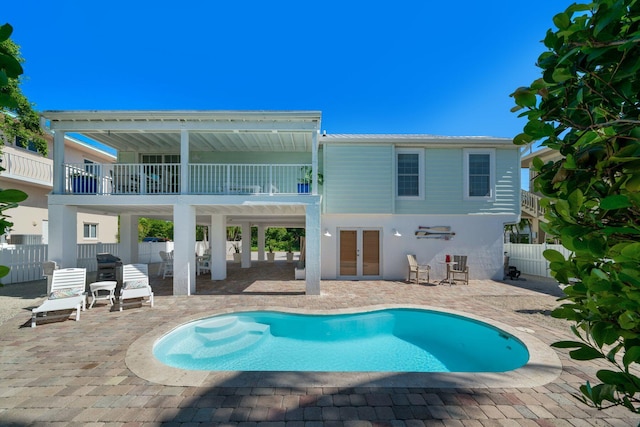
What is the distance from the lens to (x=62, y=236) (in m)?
9.13

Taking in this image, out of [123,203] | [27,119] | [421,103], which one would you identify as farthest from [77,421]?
[421,103]

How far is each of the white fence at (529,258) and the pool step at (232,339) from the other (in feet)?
42.8

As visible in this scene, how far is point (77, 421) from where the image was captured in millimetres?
3070

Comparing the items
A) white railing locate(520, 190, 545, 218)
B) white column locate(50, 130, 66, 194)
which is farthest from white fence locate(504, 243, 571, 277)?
white column locate(50, 130, 66, 194)

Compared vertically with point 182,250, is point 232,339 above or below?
below

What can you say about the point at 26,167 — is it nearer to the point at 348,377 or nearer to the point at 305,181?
the point at 305,181

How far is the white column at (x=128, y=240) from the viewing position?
13.9 meters

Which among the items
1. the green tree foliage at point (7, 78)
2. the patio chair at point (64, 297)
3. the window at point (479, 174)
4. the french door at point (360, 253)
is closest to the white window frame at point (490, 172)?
the window at point (479, 174)

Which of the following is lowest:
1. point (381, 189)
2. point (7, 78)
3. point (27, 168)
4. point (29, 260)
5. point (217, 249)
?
point (29, 260)

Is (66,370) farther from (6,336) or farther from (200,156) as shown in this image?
(200,156)

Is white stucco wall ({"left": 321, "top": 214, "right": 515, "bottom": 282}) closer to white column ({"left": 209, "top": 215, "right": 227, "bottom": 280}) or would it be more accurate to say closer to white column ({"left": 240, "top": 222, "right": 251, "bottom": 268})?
white column ({"left": 209, "top": 215, "right": 227, "bottom": 280})

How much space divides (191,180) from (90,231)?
39.2ft

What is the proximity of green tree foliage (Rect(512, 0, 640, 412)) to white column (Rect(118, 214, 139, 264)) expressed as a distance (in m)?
16.4

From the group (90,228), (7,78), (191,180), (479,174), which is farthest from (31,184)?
(479,174)
